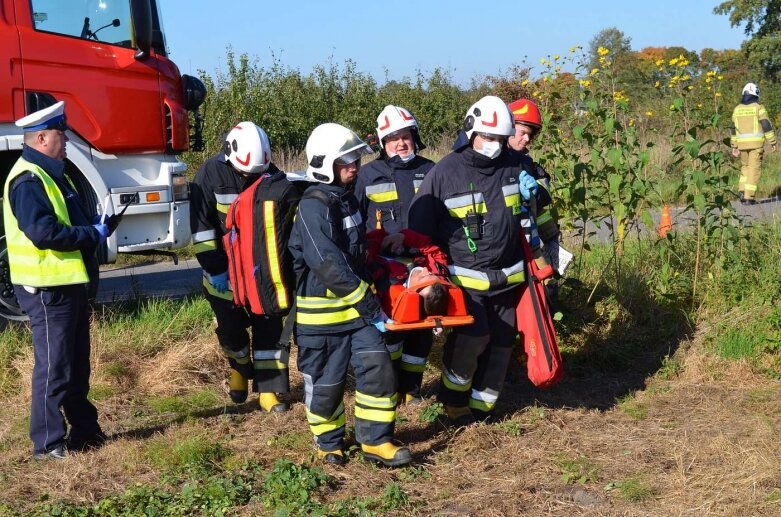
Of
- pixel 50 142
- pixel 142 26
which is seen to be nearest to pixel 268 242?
pixel 50 142

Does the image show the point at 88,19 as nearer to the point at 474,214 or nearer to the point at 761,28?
the point at 474,214

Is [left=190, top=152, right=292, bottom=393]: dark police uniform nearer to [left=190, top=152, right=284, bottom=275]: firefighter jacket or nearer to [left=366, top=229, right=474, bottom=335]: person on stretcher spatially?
[left=190, top=152, right=284, bottom=275]: firefighter jacket

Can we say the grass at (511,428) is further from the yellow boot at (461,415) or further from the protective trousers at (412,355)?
the protective trousers at (412,355)

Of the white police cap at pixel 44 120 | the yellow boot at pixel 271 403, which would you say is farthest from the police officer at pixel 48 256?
the yellow boot at pixel 271 403

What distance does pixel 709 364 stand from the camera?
20.0 feet

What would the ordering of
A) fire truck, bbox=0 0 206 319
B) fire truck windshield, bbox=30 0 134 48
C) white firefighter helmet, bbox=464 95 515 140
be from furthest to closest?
fire truck windshield, bbox=30 0 134 48 < fire truck, bbox=0 0 206 319 < white firefighter helmet, bbox=464 95 515 140

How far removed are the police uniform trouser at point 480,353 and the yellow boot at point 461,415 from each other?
3cm

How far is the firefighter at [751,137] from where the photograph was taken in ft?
44.5

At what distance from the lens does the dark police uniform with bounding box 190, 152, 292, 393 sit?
548 centimetres

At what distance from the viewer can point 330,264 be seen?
437cm

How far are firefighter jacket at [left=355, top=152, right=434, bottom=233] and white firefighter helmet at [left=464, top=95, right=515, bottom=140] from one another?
90 cm

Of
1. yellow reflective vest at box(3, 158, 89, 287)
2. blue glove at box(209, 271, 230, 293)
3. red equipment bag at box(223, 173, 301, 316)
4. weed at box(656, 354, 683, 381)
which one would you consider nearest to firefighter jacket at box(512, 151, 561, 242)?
weed at box(656, 354, 683, 381)

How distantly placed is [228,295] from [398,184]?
51.2 inches

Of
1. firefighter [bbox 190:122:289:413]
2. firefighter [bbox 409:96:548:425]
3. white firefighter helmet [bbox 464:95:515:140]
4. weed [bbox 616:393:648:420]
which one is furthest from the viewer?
weed [bbox 616:393:648:420]
